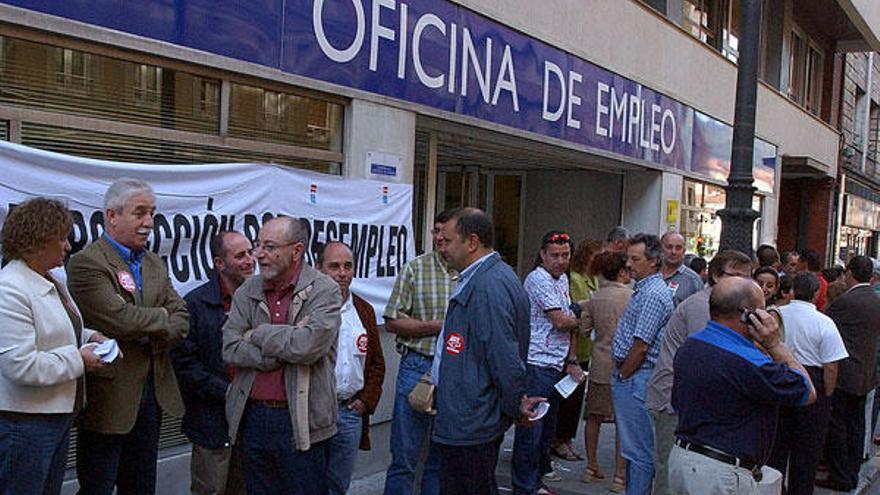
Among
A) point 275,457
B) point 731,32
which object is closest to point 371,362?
point 275,457

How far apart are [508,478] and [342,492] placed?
2.64m

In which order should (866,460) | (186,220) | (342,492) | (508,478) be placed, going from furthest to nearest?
(866,460)
(508,478)
(186,220)
(342,492)

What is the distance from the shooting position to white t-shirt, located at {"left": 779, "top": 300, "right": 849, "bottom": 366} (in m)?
6.19

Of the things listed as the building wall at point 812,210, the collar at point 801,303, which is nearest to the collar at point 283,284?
the collar at point 801,303

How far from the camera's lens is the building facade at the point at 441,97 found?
487 centimetres

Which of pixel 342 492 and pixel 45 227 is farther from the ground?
pixel 45 227

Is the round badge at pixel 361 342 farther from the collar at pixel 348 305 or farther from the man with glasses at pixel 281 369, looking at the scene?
the man with glasses at pixel 281 369

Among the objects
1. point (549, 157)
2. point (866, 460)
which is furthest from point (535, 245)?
point (866, 460)

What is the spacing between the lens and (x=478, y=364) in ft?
13.5

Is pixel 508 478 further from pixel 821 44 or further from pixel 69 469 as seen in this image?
pixel 821 44

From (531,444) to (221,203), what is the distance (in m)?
2.71

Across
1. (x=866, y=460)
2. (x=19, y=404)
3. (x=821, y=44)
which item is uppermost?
(x=821, y=44)

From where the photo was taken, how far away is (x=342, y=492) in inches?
187

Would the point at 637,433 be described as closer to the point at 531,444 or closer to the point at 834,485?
the point at 531,444
